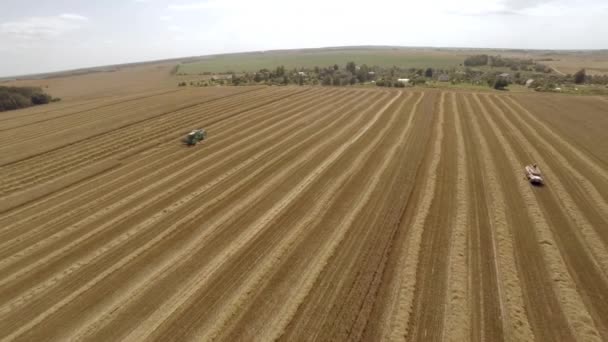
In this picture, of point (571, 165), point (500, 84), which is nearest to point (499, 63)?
point (500, 84)

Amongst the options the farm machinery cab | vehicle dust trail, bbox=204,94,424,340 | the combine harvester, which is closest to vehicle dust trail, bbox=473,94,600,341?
the combine harvester

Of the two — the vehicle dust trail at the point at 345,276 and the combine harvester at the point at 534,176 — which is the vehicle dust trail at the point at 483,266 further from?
the vehicle dust trail at the point at 345,276

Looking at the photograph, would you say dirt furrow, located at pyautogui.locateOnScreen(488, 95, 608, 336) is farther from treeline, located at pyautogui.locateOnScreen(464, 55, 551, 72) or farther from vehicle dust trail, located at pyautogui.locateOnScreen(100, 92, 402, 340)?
treeline, located at pyautogui.locateOnScreen(464, 55, 551, 72)

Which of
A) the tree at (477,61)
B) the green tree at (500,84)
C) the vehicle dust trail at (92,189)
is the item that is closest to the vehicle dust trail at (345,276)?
the vehicle dust trail at (92,189)

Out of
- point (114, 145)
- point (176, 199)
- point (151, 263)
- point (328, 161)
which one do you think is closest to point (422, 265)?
point (151, 263)

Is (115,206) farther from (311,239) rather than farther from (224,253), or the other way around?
(311,239)

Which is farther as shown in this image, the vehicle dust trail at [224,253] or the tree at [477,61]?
the tree at [477,61]
